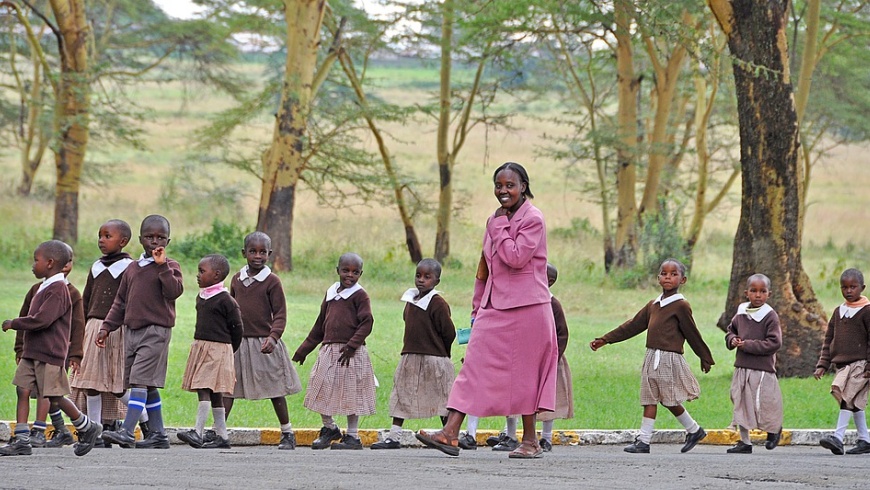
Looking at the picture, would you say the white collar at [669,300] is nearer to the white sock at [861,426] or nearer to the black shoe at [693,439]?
the black shoe at [693,439]

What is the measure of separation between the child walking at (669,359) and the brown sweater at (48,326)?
3.83 metres

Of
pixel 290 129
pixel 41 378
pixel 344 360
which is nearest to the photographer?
pixel 41 378

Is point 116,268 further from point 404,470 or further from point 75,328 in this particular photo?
point 404,470

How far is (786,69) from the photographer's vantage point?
14.0 metres

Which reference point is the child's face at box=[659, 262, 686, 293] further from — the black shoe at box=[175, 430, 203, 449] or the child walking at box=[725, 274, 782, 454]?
the black shoe at box=[175, 430, 203, 449]

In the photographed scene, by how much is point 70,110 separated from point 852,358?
19.7 metres

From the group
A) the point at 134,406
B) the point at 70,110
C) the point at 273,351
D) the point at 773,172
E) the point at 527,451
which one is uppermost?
the point at 70,110

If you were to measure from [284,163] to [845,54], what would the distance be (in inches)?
564

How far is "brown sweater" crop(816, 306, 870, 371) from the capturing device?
9.70 m

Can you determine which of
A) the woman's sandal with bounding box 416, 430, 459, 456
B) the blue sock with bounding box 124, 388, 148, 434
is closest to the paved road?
the woman's sandal with bounding box 416, 430, 459, 456

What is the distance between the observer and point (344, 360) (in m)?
9.32

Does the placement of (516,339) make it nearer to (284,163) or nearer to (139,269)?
(139,269)

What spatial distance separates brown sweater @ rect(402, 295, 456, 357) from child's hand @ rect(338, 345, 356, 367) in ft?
1.56

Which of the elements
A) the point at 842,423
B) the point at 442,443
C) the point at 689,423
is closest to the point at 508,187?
the point at 442,443
